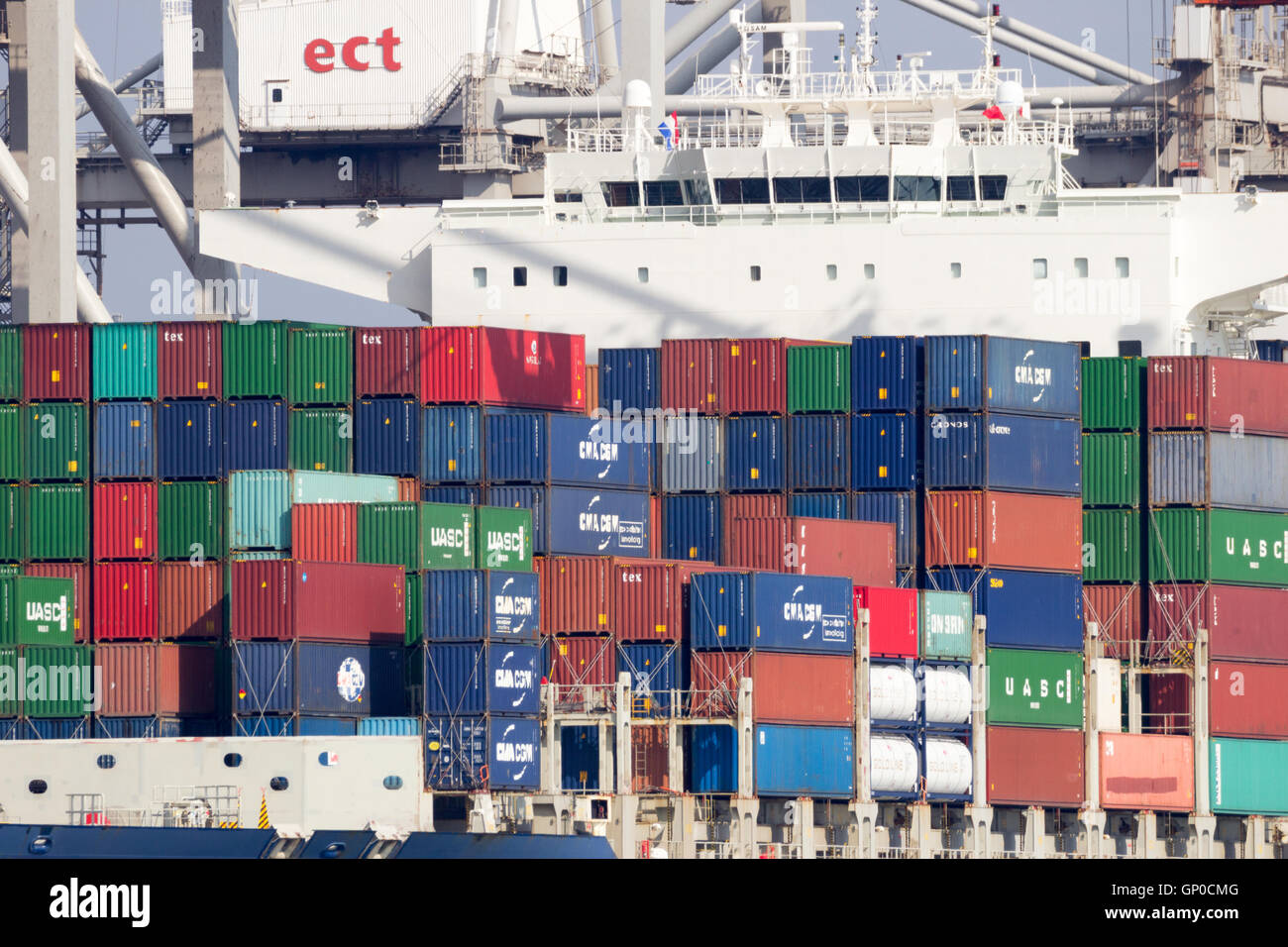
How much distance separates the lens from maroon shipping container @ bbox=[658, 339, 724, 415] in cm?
4050

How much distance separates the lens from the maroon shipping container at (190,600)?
36.9 metres

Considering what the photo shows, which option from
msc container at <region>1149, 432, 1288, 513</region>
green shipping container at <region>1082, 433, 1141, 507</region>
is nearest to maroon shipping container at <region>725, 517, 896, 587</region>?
green shipping container at <region>1082, 433, 1141, 507</region>

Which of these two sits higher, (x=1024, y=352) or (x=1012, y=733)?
(x=1024, y=352)

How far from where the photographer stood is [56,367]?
129 feet

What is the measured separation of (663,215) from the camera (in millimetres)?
47531

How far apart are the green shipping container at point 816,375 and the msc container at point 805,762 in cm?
691

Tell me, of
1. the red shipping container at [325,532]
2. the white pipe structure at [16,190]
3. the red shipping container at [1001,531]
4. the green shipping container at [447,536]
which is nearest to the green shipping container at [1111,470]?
the red shipping container at [1001,531]

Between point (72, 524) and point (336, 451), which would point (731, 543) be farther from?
point (72, 524)

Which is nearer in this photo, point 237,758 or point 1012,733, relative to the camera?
point 237,758

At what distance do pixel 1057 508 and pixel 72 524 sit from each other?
622 inches

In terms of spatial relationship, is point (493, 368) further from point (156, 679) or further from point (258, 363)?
point (156, 679)

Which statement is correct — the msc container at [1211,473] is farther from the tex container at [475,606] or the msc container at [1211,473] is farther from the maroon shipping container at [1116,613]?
the tex container at [475,606]
